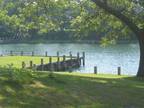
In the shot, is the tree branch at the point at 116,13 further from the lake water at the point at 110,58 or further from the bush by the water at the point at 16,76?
the lake water at the point at 110,58

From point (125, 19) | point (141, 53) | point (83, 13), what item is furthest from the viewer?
point (83, 13)

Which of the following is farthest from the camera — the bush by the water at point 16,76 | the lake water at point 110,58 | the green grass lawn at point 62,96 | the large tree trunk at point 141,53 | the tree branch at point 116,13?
the lake water at point 110,58

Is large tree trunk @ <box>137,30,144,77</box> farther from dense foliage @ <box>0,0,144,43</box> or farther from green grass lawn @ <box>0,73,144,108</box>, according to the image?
green grass lawn @ <box>0,73,144,108</box>

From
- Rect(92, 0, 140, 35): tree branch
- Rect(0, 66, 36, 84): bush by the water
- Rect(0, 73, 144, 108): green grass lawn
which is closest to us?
Rect(0, 73, 144, 108): green grass lawn

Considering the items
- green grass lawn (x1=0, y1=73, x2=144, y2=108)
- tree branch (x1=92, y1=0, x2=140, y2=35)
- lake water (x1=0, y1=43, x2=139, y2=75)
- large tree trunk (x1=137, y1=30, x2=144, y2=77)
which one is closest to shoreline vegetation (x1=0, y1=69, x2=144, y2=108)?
green grass lawn (x1=0, y1=73, x2=144, y2=108)

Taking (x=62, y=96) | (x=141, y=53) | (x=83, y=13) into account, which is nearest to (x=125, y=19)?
(x=141, y=53)

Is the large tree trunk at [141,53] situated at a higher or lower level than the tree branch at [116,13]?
lower

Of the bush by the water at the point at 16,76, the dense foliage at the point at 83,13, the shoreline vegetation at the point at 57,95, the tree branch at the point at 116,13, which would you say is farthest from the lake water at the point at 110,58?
the bush by the water at the point at 16,76

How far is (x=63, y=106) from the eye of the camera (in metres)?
10.1

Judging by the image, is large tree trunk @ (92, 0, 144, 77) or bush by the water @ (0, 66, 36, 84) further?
large tree trunk @ (92, 0, 144, 77)

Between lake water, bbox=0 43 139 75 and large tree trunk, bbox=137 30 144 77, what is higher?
large tree trunk, bbox=137 30 144 77

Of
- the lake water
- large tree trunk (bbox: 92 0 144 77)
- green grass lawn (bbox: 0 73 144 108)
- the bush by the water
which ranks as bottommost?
the lake water

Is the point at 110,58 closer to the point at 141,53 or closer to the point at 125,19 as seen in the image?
the point at 141,53

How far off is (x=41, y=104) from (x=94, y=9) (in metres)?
17.5
